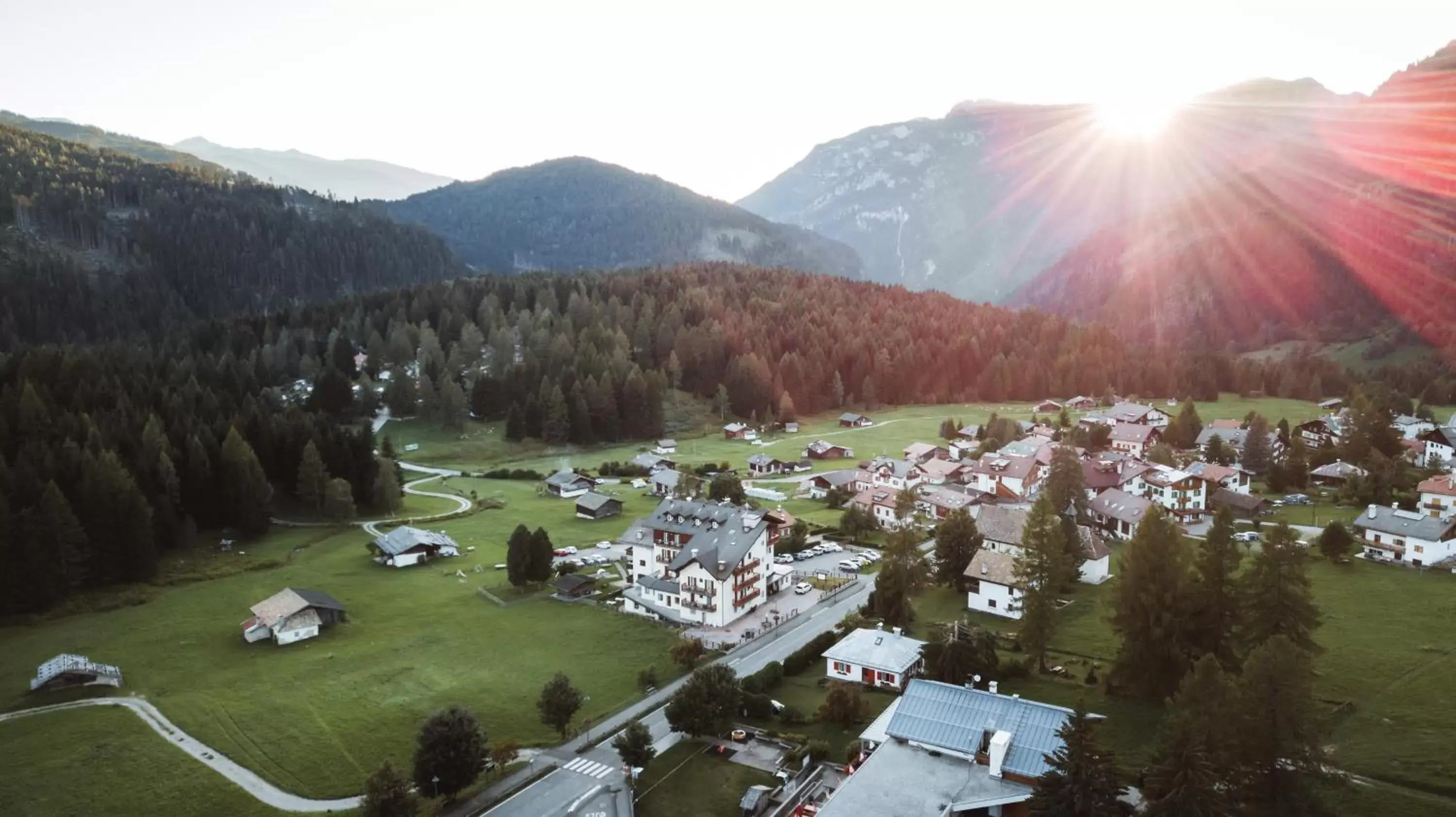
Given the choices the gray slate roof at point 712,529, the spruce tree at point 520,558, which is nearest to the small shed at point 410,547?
the spruce tree at point 520,558

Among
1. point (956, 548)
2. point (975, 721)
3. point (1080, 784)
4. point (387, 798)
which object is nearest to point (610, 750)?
point (387, 798)

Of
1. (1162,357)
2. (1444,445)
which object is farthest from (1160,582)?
(1162,357)

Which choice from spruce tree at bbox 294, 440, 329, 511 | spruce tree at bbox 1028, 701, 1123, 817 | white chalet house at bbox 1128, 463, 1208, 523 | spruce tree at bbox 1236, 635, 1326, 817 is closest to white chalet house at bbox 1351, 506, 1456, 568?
white chalet house at bbox 1128, 463, 1208, 523

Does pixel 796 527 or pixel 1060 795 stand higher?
pixel 1060 795

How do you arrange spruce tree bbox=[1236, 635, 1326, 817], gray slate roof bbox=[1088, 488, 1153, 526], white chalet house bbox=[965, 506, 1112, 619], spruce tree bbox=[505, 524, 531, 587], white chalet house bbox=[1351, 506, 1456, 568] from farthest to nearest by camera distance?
gray slate roof bbox=[1088, 488, 1153, 526], spruce tree bbox=[505, 524, 531, 587], white chalet house bbox=[1351, 506, 1456, 568], white chalet house bbox=[965, 506, 1112, 619], spruce tree bbox=[1236, 635, 1326, 817]

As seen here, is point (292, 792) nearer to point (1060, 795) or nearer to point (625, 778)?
point (625, 778)

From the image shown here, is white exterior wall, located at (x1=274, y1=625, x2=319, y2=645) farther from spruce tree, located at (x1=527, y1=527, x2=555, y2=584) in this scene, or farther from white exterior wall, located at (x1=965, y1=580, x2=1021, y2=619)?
white exterior wall, located at (x1=965, y1=580, x2=1021, y2=619)
